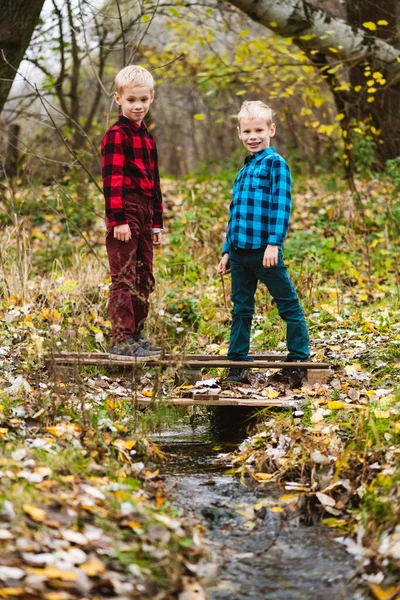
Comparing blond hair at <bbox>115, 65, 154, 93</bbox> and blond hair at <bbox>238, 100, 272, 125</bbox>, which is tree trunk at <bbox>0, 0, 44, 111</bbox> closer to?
blond hair at <bbox>115, 65, 154, 93</bbox>

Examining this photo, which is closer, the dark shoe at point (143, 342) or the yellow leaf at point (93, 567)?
the yellow leaf at point (93, 567)

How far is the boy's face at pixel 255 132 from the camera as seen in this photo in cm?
441

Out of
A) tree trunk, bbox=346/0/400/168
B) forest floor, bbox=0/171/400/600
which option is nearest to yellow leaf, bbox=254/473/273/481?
forest floor, bbox=0/171/400/600

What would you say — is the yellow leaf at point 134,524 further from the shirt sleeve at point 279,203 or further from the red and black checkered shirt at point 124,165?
the red and black checkered shirt at point 124,165

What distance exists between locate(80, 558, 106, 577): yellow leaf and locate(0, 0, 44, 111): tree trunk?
5461 mm

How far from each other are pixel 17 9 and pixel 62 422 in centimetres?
480

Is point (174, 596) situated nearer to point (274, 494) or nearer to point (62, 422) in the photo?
point (274, 494)

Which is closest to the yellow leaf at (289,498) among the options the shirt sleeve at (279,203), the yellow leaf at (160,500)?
the yellow leaf at (160,500)

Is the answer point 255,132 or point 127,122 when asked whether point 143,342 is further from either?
point 255,132

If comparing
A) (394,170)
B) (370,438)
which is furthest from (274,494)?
(394,170)

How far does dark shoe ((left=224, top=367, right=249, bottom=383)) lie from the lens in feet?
15.4

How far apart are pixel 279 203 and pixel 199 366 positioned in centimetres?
117

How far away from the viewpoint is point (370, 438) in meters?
3.46

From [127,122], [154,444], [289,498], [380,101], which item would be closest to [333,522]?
[289,498]
